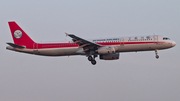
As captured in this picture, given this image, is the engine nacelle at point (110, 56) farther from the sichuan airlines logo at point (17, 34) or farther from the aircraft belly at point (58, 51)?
the sichuan airlines logo at point (17, 34)

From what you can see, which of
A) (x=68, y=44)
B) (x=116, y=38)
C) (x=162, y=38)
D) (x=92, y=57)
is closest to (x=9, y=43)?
(x=68, y=44)

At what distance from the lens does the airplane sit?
51.8 meters

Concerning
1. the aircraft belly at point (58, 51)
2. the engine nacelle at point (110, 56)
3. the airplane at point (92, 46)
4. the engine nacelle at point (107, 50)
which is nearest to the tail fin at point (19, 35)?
the airplane at point (92, 46)

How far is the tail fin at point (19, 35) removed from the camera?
185ft

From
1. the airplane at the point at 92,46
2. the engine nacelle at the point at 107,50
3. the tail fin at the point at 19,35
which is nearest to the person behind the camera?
the engine nacelle at the point at 107,50

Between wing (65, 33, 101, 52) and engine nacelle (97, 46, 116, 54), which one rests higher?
wing (65, 33, 101, 52)

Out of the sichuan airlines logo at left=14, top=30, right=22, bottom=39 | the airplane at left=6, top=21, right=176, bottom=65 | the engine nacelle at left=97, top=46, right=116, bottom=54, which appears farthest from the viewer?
the sichuan airlines logo at left=14, top=30, right=22, bottom=39

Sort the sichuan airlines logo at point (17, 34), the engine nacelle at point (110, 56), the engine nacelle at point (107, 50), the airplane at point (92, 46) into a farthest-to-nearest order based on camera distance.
Result: 1. the sichuan airlines logo at point (17, 34)
2. the engine nacelle at point (110, 56)
3. the airplane at point (92, 46)
4. the engine nacelle at point (107, 50)

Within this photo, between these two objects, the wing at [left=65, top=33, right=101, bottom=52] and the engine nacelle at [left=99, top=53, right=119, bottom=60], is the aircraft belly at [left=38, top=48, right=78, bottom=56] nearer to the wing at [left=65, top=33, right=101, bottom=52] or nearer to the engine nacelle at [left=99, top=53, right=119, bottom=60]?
the wing at [left=65, top=33, right=101, bottom=52]

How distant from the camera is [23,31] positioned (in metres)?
57.7

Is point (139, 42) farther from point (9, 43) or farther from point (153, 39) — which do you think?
point (9, 43)

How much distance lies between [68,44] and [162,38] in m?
16.4

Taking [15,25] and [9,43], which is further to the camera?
[15,25]

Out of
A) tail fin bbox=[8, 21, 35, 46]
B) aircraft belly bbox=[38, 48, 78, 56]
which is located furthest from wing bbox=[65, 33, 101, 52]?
tail fin bbox=[8, 21, 35, 46]
